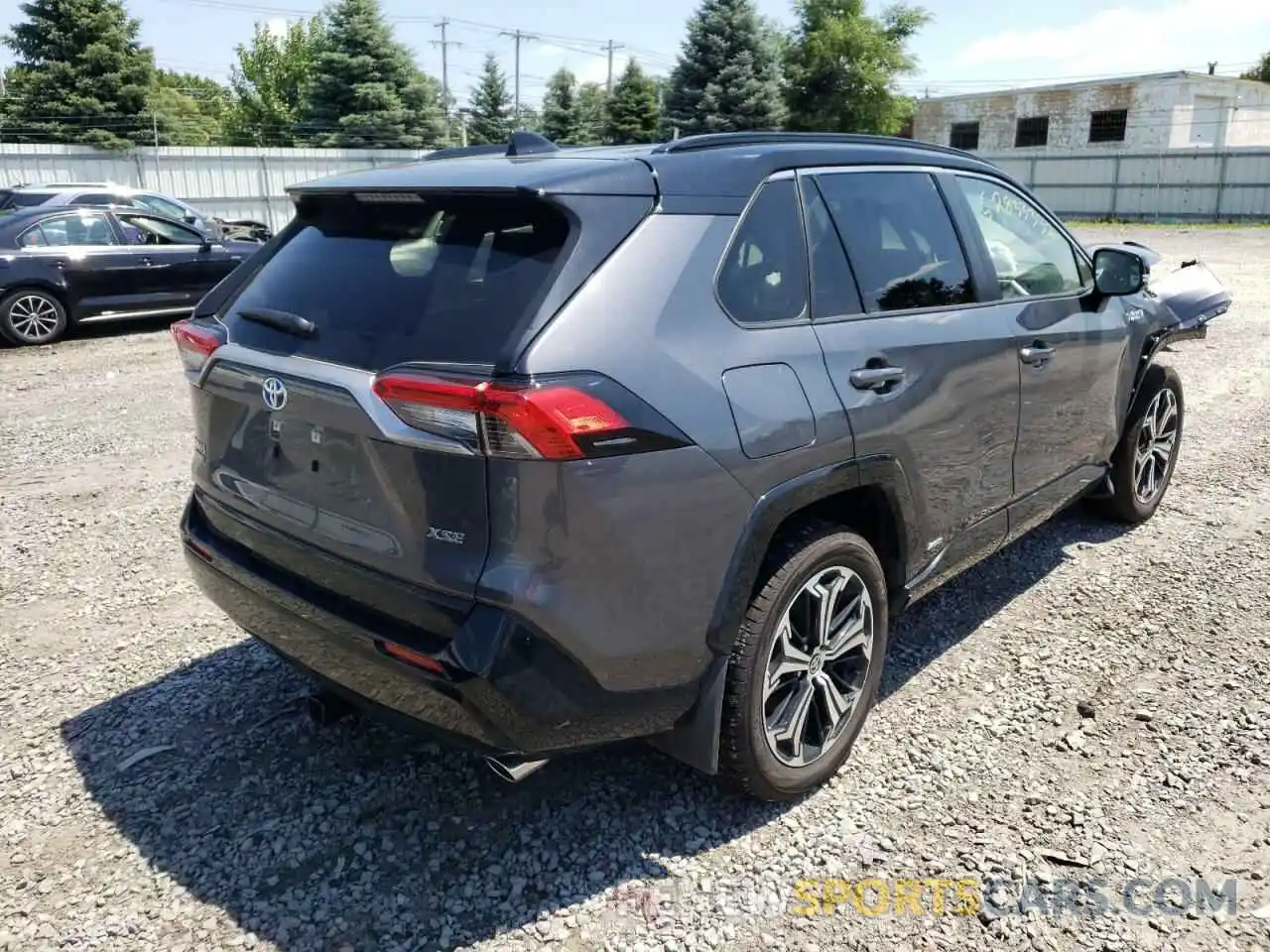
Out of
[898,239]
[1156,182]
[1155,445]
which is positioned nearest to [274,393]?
[898,239]

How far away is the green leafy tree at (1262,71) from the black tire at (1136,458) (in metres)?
64.3

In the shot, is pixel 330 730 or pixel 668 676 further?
pixel 330 730

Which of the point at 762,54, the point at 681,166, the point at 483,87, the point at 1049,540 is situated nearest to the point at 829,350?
the point at 681,166

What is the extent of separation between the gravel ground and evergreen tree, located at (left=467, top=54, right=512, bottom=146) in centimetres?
4046

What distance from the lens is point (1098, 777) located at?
3.09 m

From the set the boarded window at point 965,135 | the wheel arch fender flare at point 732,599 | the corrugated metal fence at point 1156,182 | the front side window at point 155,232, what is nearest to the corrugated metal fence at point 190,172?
the front side window at point 155,232

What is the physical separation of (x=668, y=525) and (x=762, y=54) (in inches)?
1360

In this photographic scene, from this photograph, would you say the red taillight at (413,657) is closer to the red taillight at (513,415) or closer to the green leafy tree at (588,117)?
the red taillight at (513,415)

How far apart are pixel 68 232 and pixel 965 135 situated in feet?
145

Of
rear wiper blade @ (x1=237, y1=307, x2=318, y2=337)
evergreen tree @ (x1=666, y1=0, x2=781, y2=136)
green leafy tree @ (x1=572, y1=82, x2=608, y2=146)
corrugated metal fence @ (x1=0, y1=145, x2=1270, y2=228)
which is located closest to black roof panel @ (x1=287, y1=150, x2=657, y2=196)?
rear wiper blade @ (x1=237, y1=307, x2=318, y2=337)

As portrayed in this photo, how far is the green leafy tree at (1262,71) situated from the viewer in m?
56.8

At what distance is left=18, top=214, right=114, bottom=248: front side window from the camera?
10974mm

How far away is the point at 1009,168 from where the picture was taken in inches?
1436

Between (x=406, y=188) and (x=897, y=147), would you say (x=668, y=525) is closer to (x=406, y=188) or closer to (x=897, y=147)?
(x=406, y=188)
